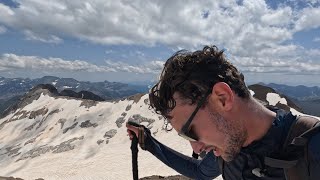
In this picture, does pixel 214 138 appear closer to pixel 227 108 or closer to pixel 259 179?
pixel 227 108

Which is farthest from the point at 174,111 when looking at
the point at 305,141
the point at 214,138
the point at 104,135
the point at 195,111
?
the point at 104,135

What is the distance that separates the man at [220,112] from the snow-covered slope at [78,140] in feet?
156

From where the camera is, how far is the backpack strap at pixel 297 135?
297 centimetres

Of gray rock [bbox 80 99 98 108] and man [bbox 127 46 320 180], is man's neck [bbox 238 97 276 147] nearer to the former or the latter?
man [bbox 127 46 320 180]

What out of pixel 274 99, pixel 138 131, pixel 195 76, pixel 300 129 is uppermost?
pixel 195 76

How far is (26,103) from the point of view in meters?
113

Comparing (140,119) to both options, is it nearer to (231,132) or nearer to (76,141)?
(76,141)

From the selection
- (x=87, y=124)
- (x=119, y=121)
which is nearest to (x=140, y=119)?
(x=119, y=121)

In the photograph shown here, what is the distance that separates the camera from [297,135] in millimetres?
3205

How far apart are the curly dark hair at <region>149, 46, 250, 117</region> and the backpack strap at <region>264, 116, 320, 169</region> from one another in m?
0.55

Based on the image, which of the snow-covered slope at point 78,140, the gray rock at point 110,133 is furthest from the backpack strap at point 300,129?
the gray rock at point 110,133

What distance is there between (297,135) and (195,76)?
40.7 inches

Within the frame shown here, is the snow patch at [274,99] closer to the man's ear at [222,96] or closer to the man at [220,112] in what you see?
the man at [220,112]

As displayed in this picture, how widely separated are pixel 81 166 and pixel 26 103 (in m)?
58.5
